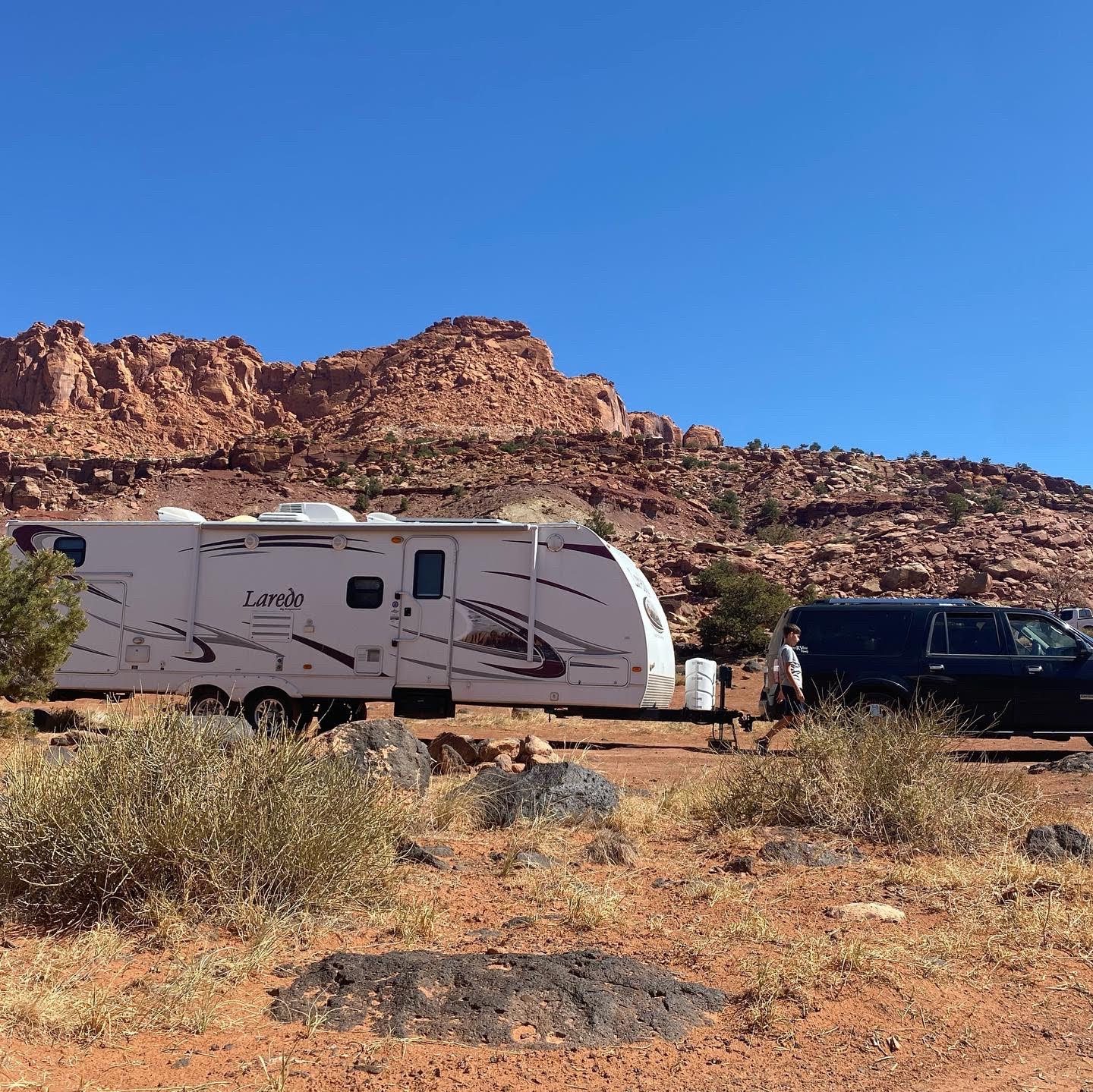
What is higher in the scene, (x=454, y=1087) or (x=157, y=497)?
(x=157, y=497)

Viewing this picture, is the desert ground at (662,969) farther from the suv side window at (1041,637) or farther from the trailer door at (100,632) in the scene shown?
the trailer door at (100,632)

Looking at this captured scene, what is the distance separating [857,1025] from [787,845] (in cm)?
242

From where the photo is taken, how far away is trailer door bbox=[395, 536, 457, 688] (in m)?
12.5

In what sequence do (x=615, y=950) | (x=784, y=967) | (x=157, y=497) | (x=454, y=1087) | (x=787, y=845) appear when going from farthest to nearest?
(x=157, y=497), (x=787, y=845), (x=615, y=950), (x=784, y=967), (x=454, y=1087)

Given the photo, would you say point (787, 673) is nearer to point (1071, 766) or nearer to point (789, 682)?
point (789, 682)

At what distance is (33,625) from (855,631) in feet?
31.1

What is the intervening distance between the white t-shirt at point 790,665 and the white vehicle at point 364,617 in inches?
72.3

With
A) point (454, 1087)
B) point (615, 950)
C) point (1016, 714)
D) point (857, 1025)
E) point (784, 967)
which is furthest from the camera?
point (1016, 714)

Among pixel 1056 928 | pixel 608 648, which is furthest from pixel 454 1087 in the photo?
pixel 608 648

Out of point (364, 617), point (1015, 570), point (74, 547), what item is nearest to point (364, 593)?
point (364, 617)

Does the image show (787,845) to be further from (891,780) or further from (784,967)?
(784,967)

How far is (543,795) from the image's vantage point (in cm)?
712

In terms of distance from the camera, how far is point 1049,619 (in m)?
11.8

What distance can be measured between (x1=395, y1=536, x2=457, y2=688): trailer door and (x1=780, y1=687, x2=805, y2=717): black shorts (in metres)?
4.28
